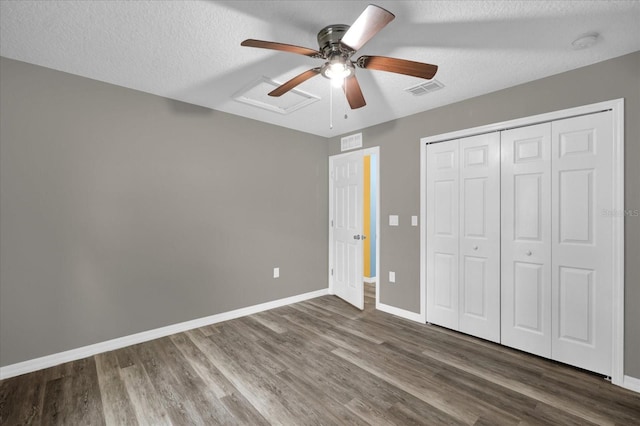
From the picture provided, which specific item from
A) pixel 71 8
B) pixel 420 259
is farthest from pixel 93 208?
pixel 420 259

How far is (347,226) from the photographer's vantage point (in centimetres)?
421

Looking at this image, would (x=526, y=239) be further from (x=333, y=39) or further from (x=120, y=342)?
(x=120, y=342)

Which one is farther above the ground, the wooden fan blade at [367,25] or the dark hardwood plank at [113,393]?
the wooden fan blade at [367,25]

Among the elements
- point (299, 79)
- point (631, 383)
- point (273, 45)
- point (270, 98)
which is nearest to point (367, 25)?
point (273, 45)

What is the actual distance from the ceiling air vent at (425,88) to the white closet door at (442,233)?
659 mm

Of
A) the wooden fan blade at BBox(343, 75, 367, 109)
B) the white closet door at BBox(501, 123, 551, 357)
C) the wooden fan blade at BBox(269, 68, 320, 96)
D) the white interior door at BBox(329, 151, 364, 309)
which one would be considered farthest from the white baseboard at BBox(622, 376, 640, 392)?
the wooden fan blade at BBox(269, 68, 320, 96)

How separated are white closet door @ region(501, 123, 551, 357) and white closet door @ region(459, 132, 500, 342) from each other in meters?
0.07

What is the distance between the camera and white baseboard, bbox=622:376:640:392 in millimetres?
2109

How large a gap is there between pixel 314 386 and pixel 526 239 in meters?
2.30

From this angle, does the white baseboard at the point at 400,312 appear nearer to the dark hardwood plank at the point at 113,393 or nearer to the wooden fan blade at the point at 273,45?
the dark hardwood plank at the point at 113,393

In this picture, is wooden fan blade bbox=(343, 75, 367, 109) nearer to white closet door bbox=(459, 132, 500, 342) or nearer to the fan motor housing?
the fan motor housing

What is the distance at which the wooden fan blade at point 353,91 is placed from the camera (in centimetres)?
204

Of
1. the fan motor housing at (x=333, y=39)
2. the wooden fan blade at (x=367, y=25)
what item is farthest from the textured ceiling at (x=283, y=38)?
the wooden fan blade at (x=367, y=25)

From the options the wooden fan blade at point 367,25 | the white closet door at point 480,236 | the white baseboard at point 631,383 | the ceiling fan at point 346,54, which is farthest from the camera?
the white closet door at point 480,236
